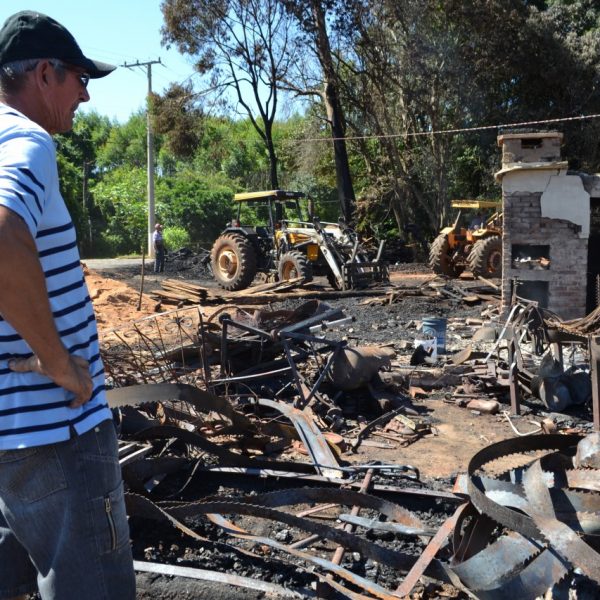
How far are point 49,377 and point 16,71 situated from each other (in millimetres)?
819

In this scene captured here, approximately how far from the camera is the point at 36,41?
1.83m

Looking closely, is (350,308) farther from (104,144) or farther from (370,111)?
(104,144)

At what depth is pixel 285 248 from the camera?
649 inches

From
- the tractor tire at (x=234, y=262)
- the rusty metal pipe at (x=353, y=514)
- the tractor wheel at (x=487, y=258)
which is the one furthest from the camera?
the tractor tire at (x=234, y=262)

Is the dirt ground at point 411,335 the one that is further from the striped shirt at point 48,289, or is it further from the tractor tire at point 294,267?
the striped shirt at point 48,289

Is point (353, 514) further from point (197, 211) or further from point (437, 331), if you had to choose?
point (197, 211)

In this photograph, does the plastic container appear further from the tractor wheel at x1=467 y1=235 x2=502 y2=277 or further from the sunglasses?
the sunglasses

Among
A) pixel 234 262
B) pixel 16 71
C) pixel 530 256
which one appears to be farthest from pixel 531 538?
pixel 234 262

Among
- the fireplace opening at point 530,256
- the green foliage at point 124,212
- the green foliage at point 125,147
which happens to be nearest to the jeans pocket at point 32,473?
the fireplace opening at point 530,256

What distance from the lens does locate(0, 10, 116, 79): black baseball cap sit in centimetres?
181

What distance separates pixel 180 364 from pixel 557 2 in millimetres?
22545

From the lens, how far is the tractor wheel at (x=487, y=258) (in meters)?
16.3

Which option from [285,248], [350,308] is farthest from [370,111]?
[350,308]

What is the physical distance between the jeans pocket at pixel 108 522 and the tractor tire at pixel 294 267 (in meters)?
13.3
